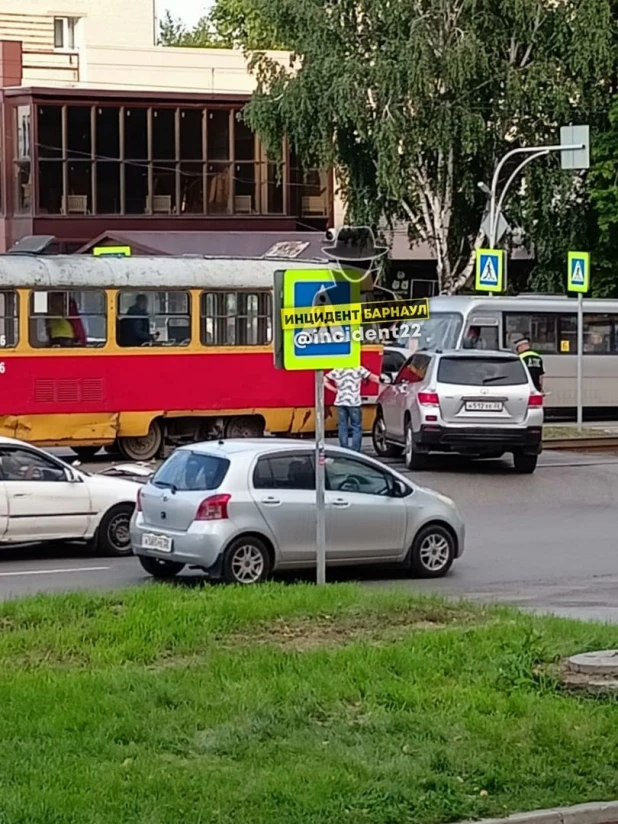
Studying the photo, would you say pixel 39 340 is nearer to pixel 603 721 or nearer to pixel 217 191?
pixel 603 721

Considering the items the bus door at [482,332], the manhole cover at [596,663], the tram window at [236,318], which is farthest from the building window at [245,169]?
the manhole cover at [596,663]

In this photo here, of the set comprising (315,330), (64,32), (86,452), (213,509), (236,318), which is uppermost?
(64,32)

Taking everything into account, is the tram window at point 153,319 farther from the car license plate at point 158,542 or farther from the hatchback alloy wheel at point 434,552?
the car license plate at point 158,542

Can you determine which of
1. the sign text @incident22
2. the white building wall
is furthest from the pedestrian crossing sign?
the white building wall

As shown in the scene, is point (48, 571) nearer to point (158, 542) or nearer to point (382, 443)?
point (158, 542)

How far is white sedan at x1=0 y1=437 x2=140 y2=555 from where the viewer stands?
16.3 m

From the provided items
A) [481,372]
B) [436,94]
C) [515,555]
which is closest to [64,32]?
[436,94]

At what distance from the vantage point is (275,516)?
48.5ft

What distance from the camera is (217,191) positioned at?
155 ft

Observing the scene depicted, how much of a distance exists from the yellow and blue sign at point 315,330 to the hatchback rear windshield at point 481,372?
36.6 ft

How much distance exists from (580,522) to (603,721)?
11.9m

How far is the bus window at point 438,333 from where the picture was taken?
114 feet

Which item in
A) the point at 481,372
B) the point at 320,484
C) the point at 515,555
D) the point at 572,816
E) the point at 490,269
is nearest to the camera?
the point at 572,816

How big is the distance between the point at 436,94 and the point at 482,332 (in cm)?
938
